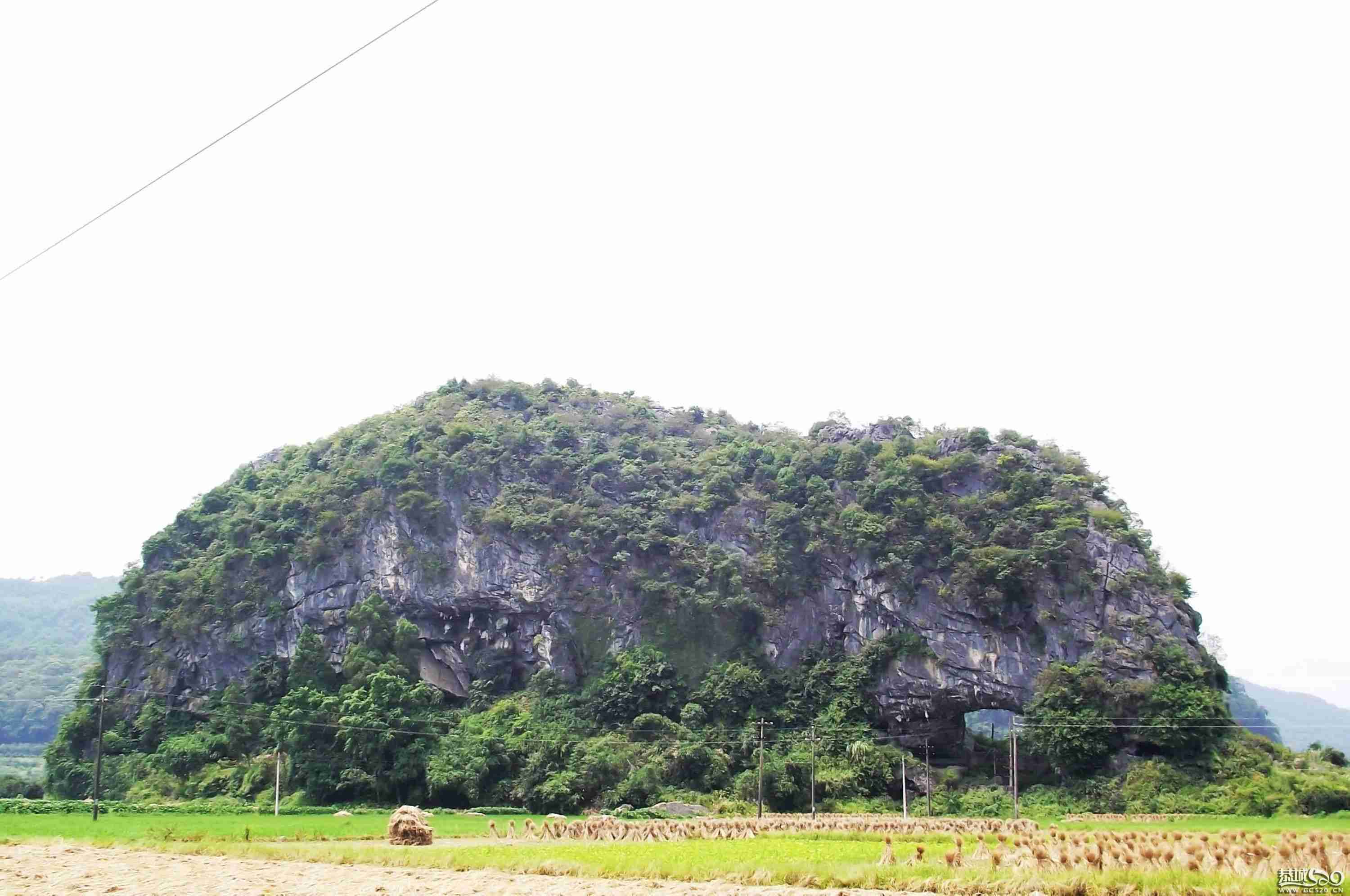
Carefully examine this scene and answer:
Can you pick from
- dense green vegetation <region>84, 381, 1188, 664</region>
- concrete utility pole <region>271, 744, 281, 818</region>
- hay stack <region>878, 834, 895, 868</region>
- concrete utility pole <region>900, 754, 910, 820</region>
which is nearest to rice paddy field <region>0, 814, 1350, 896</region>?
hay stack <region>878, 834, 895, 868</region>

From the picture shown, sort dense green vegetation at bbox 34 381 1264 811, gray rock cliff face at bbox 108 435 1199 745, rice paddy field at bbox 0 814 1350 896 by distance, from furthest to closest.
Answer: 1. gray rock cliff face at bbox 108 435 1199 745
2. dense green vegetation at bbox 34 381 1264 811
3. rice paddy field at bbox 0 814 1350 896

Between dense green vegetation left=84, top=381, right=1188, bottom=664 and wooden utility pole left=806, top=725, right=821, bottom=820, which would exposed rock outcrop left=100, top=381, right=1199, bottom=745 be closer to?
dense green vegetation left=84, top=381, right=1188, bottom=664

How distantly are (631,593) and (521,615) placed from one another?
625 cm

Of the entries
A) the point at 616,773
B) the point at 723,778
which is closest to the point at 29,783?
the point at 616,773

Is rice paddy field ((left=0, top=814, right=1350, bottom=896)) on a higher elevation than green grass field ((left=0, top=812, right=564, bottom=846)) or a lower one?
higher

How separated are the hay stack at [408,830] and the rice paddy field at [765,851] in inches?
21.7

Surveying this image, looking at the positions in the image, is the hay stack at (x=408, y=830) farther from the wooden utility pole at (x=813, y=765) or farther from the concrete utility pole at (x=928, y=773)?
the concrete utility pole at (x=928, y=773)

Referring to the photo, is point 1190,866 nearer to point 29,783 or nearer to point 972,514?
point 972,514

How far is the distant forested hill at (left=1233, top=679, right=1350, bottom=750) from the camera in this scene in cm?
4556

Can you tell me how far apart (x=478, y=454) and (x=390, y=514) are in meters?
6.44

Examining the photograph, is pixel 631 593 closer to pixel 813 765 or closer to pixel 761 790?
pixel 813 765

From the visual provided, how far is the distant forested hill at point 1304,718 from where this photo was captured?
45562mm

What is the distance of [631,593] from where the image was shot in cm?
5959

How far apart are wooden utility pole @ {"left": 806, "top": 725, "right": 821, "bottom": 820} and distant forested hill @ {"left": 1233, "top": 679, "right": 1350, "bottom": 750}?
20.7 meters
